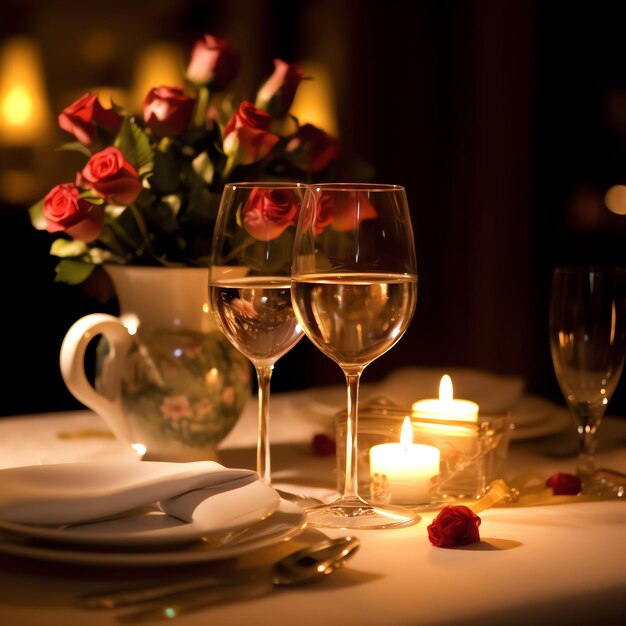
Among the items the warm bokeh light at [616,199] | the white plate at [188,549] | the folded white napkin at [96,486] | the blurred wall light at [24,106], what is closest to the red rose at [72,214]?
the folded white napkin at [96,486]

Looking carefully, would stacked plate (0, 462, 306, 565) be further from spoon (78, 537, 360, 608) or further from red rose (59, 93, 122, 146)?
red rose (59, 93, 122, 146)

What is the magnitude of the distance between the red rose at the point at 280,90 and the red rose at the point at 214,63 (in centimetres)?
5

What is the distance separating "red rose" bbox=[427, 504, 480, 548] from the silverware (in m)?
0.08

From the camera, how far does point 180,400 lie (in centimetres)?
107

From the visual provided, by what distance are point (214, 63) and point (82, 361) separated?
1.28ft

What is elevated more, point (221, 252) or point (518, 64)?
point (518, 64)

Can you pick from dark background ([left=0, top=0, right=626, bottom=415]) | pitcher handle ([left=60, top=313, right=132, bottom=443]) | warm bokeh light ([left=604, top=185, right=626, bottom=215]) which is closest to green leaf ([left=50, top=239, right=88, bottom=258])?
pitcher handle ([left=60, top=313, right=132, bottom=443])

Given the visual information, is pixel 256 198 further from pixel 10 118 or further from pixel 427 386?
pixel 10 118

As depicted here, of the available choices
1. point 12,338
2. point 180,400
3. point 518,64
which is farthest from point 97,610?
point 518,64

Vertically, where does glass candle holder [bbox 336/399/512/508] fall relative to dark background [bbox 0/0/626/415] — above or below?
below

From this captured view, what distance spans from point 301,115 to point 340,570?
411cm

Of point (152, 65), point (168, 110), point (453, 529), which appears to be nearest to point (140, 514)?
point (453, 529)

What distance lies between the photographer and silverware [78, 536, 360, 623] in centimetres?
62

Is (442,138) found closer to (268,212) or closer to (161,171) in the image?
(161,171)
